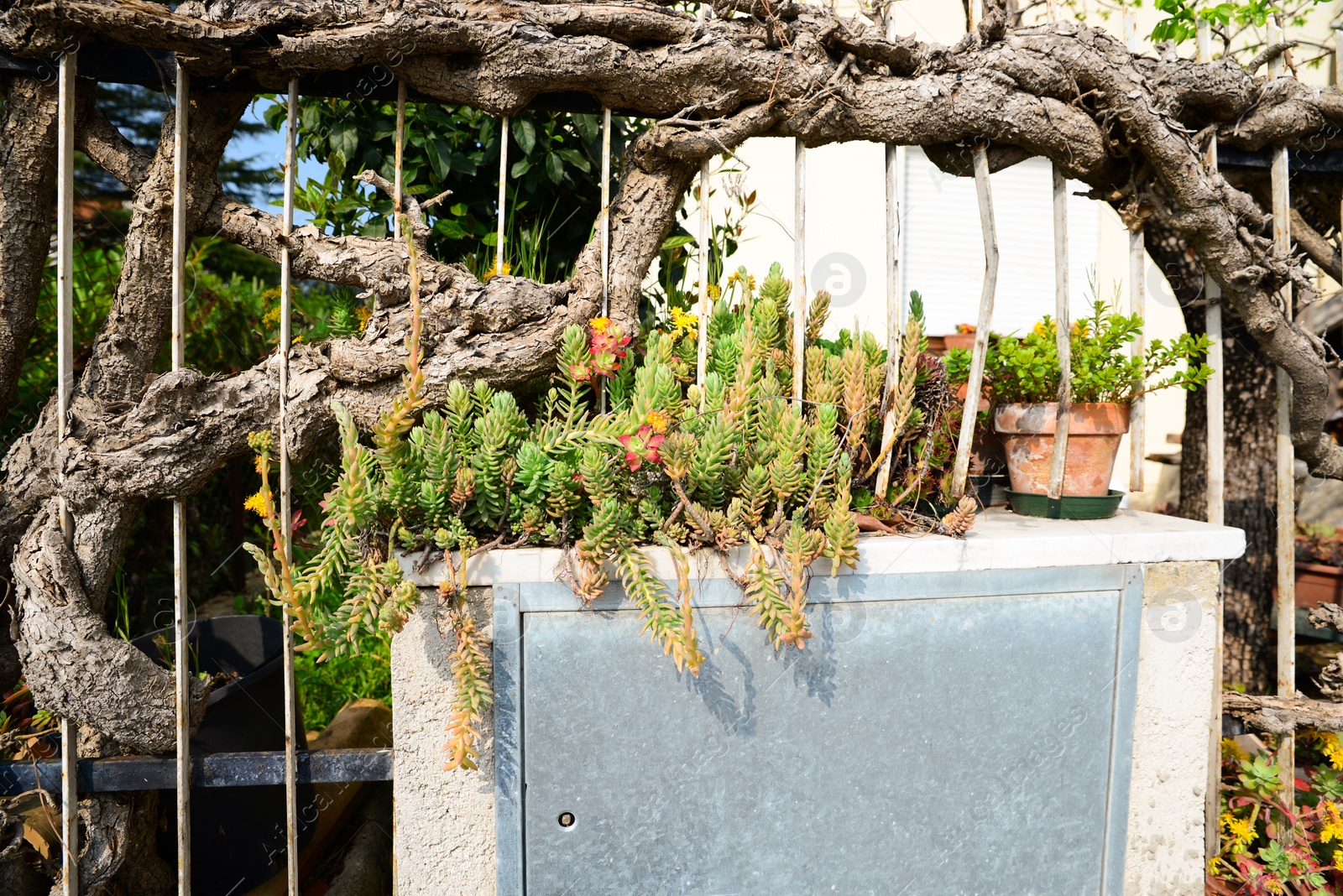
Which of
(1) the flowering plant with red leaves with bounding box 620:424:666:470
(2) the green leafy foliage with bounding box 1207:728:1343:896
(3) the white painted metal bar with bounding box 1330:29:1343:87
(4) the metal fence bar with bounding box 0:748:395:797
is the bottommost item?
(2) the green leafy foliage with bounding box 1207:728:1343:896

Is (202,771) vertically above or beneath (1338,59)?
beneath

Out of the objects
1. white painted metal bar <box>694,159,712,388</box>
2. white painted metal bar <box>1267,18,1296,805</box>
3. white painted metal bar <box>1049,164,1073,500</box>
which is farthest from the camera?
white painted metal bar <box>1267,18,1296,805</box>

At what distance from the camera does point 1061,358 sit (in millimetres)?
2174

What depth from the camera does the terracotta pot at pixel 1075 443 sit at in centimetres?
217

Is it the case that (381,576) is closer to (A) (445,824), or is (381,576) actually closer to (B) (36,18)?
(A) (445,824)

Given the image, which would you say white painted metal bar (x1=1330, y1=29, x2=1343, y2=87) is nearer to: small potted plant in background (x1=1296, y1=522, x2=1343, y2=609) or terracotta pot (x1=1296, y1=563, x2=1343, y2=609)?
small potted plant in background (x1=1296, y1=522, x2=1343, y2=609)

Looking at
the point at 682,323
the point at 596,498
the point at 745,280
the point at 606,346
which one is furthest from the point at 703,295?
the point at 596,498

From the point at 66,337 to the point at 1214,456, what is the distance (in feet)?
10.4

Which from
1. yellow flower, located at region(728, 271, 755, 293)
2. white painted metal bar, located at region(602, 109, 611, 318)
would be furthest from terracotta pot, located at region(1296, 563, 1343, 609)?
white painted metal bar, located at region(602, 109, 611, 318)

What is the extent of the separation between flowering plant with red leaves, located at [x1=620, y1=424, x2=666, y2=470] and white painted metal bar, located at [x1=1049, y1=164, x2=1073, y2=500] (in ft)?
3.92

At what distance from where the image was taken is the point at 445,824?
182 centimetres

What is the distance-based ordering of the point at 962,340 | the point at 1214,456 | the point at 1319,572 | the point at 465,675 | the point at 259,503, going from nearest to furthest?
the point at 465,675
the point at 259,503
the point at 1214,456
the point at 962,340
the point at 1319,572

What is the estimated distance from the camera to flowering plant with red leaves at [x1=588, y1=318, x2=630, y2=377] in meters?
1.87

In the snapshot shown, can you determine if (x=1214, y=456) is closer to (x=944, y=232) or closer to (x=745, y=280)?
(x=745, y=280)
